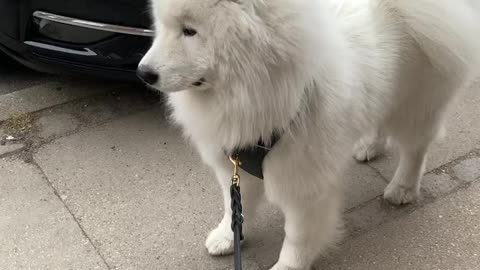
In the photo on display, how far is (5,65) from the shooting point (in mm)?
3846

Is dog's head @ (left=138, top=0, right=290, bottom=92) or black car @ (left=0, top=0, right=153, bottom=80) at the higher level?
dog's head @ (left=138, top=0, right=290, bottom=92)

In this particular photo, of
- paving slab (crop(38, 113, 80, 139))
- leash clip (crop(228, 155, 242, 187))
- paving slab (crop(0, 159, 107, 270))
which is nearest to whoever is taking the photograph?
leash clip (crop(228, 155, 242, 187))

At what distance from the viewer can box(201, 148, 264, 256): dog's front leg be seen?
220cm

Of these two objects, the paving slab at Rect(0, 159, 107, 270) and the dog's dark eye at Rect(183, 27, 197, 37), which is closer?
the dog's dark eye at Rect(183, 27, 197, 37)

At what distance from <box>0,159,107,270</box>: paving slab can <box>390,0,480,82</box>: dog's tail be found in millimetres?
1667

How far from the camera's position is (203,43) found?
163 cm

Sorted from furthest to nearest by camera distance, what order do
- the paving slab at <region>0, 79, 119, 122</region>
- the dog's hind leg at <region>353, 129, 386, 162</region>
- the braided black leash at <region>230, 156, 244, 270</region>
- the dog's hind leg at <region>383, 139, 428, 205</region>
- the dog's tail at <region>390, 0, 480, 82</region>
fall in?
the paving slab at <region>0, 79, 119, 122</region> → the dog's hind leg at <region>353, 129, 386, 162</region> → the dog's hind leg at <region>383, 139, 428, 205</region> → the dog's tail at <region>390, 0, 480, 82</region> → the braided black leash at <region>230, 156, 244, 270</region>

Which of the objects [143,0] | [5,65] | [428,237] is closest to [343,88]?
[428,237]

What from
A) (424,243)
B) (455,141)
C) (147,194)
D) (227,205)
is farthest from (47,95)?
(455,141)

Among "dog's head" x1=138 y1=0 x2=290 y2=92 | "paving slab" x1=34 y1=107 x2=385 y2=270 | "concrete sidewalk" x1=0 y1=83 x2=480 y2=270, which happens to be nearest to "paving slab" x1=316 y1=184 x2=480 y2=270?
"concrete sidewalk" x1=0 y1=83 x2=480 y2=270

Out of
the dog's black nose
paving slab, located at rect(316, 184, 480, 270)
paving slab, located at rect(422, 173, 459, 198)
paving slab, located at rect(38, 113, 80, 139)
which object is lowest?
paving slab, located at rect(38, 113, 80, 139)

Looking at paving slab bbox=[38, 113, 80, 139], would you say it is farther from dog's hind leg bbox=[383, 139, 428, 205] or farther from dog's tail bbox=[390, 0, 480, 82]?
dog's tail bbox=[390, 0, 480, 82]

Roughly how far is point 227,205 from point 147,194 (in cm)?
54

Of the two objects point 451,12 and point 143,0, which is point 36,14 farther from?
point 451,12
